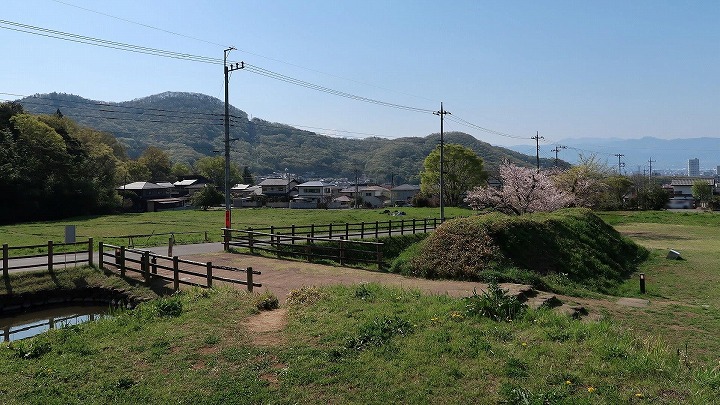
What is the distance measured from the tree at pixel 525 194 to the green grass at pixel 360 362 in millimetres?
32868

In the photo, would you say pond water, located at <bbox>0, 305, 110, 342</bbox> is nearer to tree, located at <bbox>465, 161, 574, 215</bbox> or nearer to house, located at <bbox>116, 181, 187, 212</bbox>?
tree, located at <bbox>465, 161, 574, 215</bbox>

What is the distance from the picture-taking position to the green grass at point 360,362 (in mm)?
6344

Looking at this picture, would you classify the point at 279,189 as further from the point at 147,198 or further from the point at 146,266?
the point at 146,266

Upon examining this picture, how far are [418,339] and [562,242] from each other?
548 inches

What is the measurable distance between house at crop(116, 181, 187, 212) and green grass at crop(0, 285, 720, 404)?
71729mm

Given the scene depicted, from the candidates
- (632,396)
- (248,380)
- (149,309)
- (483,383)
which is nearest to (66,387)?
(248,380)

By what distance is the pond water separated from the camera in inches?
532

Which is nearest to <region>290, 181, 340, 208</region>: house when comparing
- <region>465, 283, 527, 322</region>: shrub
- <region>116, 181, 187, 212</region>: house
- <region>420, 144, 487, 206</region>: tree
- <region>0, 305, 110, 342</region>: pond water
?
<region>116, 181, 187, 212</region>: house

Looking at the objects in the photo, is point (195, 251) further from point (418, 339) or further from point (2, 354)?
point (418, 339)

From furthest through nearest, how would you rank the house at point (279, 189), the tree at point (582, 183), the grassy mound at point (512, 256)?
the house at point (279, 189), the tree at point (582, 183), the grassy mound at point (512, 256)

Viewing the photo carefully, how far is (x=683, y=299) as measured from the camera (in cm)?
1568

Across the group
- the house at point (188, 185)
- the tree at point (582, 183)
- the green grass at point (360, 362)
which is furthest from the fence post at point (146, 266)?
the house at point (188, 185)

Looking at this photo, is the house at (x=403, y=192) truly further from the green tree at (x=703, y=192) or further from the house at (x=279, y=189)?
the green tree at (x=703, y=192)

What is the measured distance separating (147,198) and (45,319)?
233 ft
